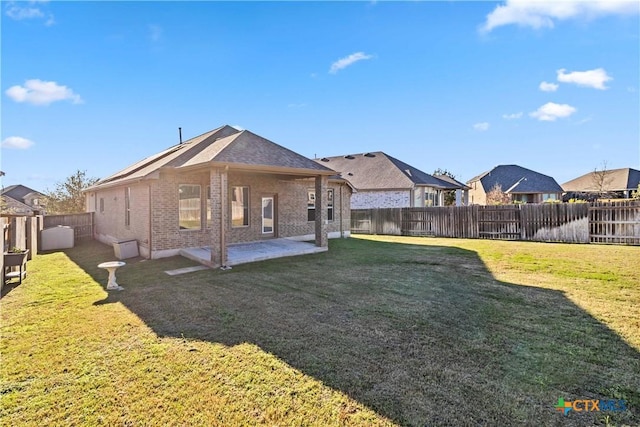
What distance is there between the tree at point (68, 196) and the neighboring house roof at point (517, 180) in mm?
41802

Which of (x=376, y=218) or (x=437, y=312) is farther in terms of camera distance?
(x=376, y=218)

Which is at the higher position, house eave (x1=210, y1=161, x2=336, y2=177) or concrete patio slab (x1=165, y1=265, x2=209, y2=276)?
house eave (x1=210, y1=161, x2=336, y2=177)

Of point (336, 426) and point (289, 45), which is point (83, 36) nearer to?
point (289, 45)

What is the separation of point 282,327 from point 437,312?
2710 millimetres

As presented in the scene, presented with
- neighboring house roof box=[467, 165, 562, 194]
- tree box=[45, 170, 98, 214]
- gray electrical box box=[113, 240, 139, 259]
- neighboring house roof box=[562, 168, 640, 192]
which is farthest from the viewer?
neighboring house roof box=[562, 168, 640, 192]

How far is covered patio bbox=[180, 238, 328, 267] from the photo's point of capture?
389 inches

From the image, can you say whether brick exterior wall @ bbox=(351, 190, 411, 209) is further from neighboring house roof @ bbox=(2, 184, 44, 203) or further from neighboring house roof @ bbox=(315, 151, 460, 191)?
neighboring house roof @ bbox=(2, 184, 44, 203)

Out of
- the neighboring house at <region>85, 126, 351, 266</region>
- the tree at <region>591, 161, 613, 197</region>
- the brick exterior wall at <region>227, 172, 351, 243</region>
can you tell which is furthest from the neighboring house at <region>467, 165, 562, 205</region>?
the neighboring house at <region>85, 126, 351, 266</region>

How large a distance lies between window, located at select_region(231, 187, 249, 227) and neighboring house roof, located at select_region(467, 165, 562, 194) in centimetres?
3241

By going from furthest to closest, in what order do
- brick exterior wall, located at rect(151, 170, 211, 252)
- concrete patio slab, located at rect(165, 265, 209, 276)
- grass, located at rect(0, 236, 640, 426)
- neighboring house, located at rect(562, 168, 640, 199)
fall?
neighboring house, located at rect(562, 168, 640, 199)
brick exterior wall, located at rect(151, 170, 211, 252)
concrete patio slab, located at rect(165, 265, 209, 276)
grass, located at rect(0, 236, 640, 426)

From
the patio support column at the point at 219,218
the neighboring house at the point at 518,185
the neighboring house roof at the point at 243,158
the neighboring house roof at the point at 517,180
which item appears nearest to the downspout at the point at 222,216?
the patio support column at the point at 219,218

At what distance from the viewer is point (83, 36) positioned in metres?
11.0

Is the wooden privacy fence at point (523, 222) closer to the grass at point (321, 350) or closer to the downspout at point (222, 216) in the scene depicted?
the grass at point (321, 350)

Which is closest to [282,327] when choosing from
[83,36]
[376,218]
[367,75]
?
[83,36]
